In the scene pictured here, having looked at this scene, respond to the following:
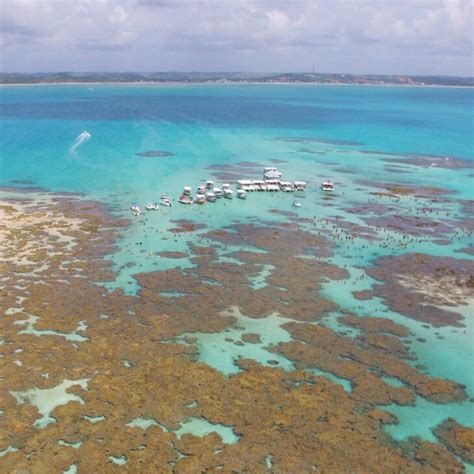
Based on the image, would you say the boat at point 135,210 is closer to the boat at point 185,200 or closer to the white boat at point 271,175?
the boat at point 185,200

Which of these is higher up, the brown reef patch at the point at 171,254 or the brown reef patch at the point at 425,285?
the brown reef patch at the point at 171,254

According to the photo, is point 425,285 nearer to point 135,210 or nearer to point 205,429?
point 205,429

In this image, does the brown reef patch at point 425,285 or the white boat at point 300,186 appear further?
the white boat at point 300,186

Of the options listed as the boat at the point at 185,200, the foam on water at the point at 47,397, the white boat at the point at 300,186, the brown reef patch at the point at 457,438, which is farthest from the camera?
the white boat at the point at 300,186

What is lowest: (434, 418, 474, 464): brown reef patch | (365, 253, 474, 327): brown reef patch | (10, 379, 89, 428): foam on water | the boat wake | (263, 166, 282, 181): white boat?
(434, 418, 474, 464): brown reef patch

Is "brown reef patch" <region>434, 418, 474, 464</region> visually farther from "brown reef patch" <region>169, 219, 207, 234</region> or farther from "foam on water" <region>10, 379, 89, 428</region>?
"brown reef patch" <region>169, 219, 207, 234</region>

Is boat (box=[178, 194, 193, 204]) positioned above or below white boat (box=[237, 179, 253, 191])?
below

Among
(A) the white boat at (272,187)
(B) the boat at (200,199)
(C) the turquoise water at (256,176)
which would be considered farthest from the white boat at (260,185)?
(B) the boat at (200,199)

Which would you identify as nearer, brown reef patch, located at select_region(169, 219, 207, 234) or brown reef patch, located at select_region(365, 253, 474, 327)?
brown reef patch, located at select_region(365, 253, 474, 327)

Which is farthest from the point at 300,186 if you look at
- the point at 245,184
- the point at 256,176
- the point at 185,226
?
the point at 185,226

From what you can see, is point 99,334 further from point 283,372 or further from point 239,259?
point 239,259

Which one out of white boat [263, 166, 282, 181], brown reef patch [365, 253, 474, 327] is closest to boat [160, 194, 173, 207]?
white boat [263, 166, 282, 181]
